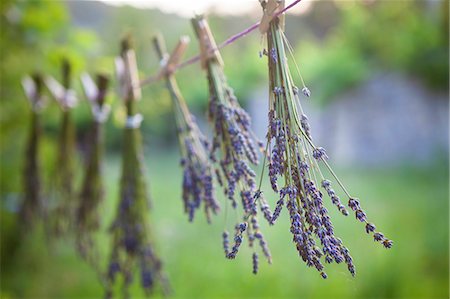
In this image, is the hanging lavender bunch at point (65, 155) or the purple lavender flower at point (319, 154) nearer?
the purple lavender flower at point (319, 154)

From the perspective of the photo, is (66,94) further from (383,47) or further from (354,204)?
(383,47)

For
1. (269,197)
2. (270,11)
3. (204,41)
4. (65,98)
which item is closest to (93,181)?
(65,98)

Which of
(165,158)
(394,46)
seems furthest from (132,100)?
(165,158)

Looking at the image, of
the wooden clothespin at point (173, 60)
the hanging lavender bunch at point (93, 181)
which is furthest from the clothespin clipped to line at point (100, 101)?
the wooden clothespin at point (173, 60)

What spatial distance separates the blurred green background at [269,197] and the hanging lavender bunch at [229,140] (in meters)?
0.16

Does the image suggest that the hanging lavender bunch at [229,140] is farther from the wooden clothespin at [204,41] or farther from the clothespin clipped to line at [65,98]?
the clothespin clipped to line at [65,98]

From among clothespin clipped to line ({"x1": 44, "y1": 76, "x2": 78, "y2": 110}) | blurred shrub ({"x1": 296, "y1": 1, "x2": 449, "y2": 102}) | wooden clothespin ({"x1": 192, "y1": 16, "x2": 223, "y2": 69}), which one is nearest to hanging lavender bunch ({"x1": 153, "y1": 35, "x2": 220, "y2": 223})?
wooden clothespin ({"x1": 192, "y1": 16, "x2": 223, "y2": 69})

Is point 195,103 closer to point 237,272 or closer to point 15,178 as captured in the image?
point 237,272

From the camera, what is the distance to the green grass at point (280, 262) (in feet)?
8.34

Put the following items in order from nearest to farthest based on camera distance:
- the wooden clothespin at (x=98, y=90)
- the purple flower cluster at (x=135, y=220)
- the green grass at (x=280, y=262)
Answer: the purple flower cluster at (x=135, y=220) → the wooden clothespin at (x=98, y=90) → the green grass at (x=280, y=262)

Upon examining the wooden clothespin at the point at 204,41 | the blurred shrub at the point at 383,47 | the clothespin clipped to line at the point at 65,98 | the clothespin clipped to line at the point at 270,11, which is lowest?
the clothespin clipped to line at the point at 270,11

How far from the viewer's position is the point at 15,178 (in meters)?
2.34

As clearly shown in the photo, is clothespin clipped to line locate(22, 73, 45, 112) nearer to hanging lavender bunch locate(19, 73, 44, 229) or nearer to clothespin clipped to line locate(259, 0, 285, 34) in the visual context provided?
hanging lavender bunch locate(19, 73, 44, 229)

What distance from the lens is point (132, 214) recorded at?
118 cm
